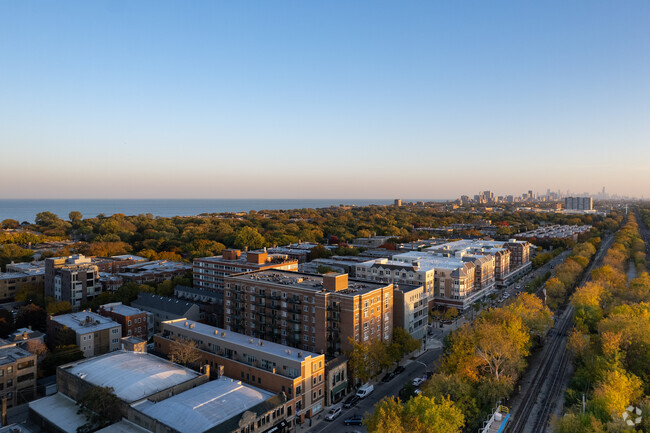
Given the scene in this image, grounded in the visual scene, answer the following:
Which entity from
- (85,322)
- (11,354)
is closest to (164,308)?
(85,322)

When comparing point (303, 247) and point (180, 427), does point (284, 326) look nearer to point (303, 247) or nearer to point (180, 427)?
point (180, 427)

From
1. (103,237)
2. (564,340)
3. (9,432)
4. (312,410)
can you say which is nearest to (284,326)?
(312,410)

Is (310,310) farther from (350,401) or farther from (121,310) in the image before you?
(121,310)

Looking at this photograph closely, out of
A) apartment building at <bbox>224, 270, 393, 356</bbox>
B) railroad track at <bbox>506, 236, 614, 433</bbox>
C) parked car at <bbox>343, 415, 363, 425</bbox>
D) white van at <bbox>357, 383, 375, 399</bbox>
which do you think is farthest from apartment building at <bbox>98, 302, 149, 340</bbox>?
railroad track at <bbox>506, 236, 614, 433</bbox>

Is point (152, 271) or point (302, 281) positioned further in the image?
point (152, 271)

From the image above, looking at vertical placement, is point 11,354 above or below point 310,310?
below

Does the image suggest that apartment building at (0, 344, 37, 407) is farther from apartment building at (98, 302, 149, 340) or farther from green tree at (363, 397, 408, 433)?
green tree at (363, 397, 408, 433)

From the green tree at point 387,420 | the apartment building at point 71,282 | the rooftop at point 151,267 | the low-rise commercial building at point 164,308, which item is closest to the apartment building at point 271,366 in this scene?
the green tree at point 387,420
